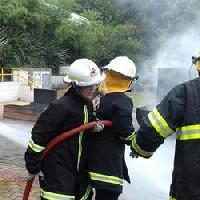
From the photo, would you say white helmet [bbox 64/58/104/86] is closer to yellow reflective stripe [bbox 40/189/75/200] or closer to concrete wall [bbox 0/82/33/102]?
yellow reflective stripe [bbox 40/189/75/200]

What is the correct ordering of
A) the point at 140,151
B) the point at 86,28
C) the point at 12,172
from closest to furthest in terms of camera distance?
the point at 140,151, the point at 12,172, the point at 86,28

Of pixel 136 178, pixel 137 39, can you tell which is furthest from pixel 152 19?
pixel 136 178

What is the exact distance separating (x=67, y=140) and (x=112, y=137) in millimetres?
400

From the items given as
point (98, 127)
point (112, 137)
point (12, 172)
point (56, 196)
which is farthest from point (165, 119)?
point (12, 172)

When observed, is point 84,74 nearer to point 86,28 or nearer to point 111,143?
point 111,143

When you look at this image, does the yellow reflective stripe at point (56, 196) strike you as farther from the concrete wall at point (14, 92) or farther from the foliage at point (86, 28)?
the foliage at point (86, 28)

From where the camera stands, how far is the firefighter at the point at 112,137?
3760 mm

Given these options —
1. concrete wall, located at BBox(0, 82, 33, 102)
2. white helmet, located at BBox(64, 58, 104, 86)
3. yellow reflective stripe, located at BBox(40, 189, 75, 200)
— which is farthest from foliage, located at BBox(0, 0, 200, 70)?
yellow reflective stripe, located at BBox(40, 189, 75, 200)

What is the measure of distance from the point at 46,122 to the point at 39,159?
0.90 feet

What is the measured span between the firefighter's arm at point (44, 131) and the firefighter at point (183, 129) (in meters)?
0.75

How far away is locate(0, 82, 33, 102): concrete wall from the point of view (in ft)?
56.4

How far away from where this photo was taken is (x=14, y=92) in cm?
1769

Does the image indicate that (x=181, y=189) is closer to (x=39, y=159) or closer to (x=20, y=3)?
(x=39, y=159)

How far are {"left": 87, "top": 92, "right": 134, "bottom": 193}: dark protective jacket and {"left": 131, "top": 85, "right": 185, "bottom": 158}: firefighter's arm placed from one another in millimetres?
746
